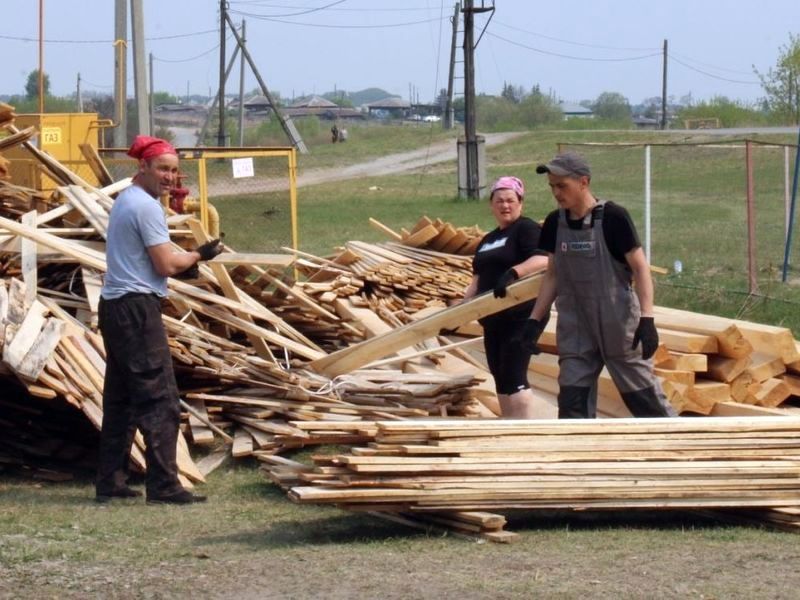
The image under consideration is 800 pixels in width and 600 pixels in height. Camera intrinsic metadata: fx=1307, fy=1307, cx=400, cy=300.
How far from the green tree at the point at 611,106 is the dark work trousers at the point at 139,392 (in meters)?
119

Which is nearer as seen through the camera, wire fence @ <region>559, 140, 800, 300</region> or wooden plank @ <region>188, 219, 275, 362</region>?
wooden plank @ <region>188, 219, 275, 362</region>

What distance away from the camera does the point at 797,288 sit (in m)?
15.8

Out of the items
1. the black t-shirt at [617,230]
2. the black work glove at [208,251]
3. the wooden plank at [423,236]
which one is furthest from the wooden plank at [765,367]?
the wooden plank at [423,236]

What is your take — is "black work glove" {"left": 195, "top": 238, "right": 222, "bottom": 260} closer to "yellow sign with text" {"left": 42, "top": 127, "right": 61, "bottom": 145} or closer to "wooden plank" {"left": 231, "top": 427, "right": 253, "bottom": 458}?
"wooden plank" {"left": 231, "top": 427, "right": 253, "bottom": 458}

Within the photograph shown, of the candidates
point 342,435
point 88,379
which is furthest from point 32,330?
point 342,435

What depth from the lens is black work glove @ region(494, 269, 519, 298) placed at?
760 centimetres

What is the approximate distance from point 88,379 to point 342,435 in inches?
77.3

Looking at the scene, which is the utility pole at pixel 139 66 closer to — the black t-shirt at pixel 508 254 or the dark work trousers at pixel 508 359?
the black t-shirt at pixel 508 254

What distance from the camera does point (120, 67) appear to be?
18.8m

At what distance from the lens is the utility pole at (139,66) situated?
63.2ft

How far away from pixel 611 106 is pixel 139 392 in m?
126

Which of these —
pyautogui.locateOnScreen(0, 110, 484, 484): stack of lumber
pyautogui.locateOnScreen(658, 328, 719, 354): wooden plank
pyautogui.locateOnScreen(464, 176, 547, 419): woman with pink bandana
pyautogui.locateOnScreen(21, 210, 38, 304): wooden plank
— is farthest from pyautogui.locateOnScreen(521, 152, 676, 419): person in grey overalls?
pyautogui.locateOnScreen(21, 210, 38, 304): wooden plank

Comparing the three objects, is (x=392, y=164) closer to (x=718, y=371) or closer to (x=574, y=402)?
(x=718, y=371)

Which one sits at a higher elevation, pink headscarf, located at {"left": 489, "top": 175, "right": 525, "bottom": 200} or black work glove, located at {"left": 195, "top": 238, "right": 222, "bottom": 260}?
pink headscarf, located at {"left": 489, "top": 175, "right": 525, "bottom": 200}
